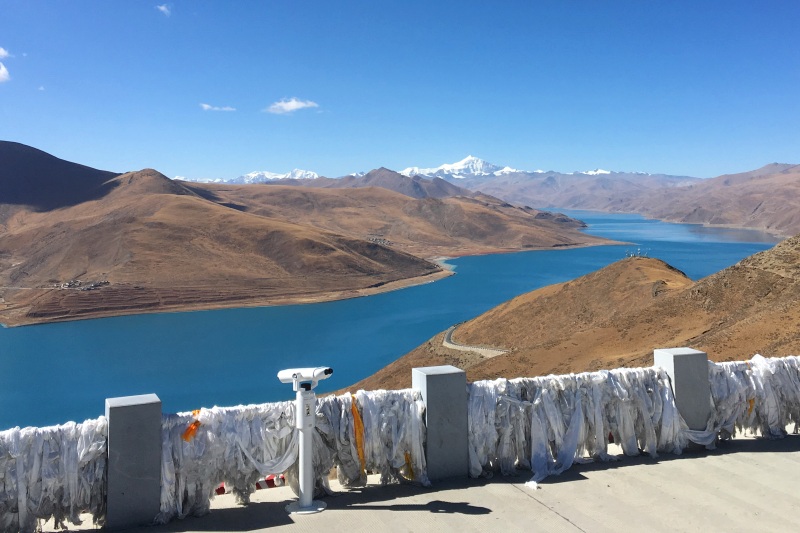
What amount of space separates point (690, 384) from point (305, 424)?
16.8 feet

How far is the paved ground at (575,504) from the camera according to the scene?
634 centimetres

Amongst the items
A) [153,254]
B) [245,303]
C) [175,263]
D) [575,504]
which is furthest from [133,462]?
[153,254]

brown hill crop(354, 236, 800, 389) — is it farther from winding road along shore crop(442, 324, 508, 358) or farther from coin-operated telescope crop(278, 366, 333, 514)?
coin-operated telescope crop(278, 366, 333, 514)

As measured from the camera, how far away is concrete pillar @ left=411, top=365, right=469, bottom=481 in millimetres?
7520

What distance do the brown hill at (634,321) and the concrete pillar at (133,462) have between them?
1529 centimetres

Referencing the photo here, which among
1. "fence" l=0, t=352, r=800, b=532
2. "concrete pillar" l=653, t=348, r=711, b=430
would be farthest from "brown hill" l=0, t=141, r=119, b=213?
"concrete pillar" l=653, t=348, r=711, b=430

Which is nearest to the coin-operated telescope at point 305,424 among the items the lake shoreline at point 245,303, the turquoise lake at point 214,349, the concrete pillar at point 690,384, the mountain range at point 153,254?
the concrete pillar at point 690,384

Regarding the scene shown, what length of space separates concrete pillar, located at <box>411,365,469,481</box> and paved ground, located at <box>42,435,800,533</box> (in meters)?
0.20

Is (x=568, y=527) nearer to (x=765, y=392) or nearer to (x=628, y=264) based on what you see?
(x=765, y=392)

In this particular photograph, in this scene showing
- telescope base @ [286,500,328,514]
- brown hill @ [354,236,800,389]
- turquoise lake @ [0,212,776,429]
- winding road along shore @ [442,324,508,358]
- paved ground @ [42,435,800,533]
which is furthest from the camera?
turquoise lake @ [0,212,776,429]

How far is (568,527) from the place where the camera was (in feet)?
20.7

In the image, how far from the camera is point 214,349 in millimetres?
61688

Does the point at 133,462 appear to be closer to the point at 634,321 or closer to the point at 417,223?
the point at 634,321

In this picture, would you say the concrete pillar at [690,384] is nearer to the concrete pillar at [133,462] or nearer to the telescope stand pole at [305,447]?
the telescope stand pole at [305,447]
